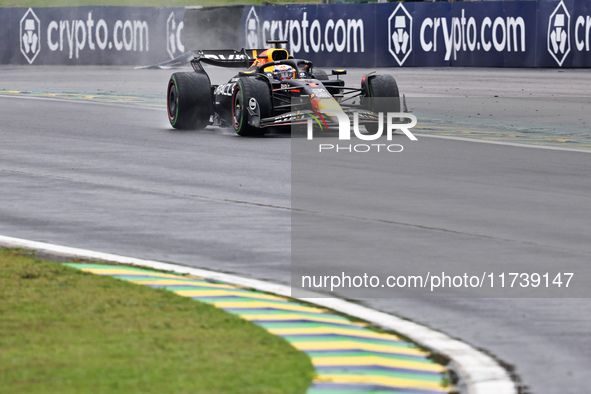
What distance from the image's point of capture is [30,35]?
→ 1710 inches

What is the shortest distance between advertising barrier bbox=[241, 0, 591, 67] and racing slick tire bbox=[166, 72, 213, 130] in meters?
15.5

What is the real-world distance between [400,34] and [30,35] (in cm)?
1515

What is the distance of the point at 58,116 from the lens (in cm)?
2162

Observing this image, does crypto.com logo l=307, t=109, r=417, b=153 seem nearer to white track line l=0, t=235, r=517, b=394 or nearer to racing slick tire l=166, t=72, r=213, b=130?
racing slick tire l=166, t=72, r=213, b=130

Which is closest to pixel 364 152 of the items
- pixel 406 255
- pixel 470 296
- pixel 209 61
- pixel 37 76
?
pixel 209 61

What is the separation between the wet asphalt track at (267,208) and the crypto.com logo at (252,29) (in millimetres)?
20236

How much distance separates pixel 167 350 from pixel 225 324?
67cm

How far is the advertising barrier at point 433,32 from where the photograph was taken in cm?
3173

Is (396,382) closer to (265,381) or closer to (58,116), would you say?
(265,381)

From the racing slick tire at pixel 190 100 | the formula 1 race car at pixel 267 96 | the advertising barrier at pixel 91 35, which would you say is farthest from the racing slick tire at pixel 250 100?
the advertising barrier at pixel 91 35

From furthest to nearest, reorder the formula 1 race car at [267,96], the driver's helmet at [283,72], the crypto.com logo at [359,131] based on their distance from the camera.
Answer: the driver's helmet at [283,72], the formula 1 race car at [267,96], the crypto.com logo at [359,131]

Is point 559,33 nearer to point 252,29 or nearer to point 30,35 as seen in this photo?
point 252,29

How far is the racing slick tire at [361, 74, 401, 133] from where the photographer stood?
17.5m

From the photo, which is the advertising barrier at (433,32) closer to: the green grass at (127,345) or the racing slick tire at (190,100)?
the racing slick tire at (190,100)
